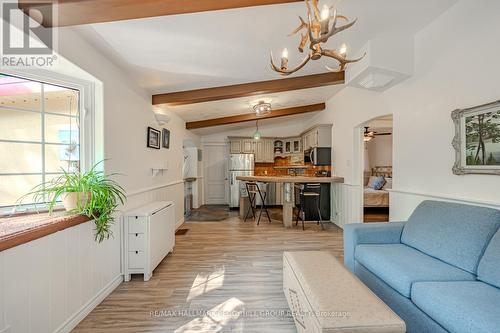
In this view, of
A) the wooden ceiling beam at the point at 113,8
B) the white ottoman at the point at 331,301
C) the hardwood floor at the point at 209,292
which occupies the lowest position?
the hardwood floor at the point at 209,292

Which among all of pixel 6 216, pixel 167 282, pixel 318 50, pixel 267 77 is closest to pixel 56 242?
pixel 6 216

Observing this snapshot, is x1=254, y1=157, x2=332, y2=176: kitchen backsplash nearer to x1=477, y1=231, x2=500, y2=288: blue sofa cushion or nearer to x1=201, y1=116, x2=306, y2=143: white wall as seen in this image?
x1=201, y1=116, x2=306, y2=143: white wall

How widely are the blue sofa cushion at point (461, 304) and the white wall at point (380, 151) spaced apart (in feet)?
19.5

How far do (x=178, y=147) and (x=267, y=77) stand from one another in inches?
102

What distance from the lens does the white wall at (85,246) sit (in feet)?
4.66

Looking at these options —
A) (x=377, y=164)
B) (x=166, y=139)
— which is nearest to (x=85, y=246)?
(x=166, y=139)

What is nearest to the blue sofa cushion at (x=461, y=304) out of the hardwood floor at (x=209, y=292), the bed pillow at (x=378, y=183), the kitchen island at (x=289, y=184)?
the hardwood floor at (x=209, y=292)

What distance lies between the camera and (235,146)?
7.02 meters

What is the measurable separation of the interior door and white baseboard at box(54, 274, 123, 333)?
5126 millimetres

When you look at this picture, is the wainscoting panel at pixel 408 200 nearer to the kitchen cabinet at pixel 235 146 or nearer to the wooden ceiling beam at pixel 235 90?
the wooden ceiling beam at pixel 235 90

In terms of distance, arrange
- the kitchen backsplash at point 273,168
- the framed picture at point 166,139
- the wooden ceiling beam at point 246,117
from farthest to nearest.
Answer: the kitchen backsplash at point 273,168
the wooden ceiling beam at point 246,117
the framed picture at point 166,139

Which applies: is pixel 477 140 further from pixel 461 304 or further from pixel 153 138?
pixel 153 138

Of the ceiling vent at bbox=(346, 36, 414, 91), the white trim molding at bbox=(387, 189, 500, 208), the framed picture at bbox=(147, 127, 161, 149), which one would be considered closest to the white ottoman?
the white trim molding at bbox=(387, 189, 500, 208)

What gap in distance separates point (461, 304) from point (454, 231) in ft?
2.48
